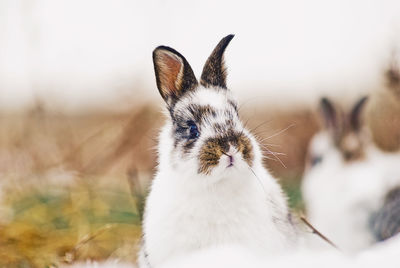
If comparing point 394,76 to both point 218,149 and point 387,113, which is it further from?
point 218,149

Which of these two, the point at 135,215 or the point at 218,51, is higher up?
the point at 218,51

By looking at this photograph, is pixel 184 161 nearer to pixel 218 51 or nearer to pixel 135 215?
pixel 218 51

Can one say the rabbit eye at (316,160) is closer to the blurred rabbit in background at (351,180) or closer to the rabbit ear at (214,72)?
the blurred rabbit in background at (351,180)

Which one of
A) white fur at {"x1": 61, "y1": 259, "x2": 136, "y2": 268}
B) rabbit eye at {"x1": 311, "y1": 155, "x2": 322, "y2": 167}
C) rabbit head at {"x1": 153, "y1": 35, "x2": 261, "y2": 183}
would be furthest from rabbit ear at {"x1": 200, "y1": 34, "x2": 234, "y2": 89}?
rabbit eye at {"x1": 311, "y1": 155, "x2": 322, "y2": 167}

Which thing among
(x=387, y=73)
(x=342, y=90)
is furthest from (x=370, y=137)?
(x=387, y=73)

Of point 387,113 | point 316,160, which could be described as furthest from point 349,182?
point 387,113

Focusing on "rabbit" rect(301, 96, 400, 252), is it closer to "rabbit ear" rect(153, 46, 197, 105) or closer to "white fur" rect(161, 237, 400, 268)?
"white fur" rect(161, 237, 400, 268)
